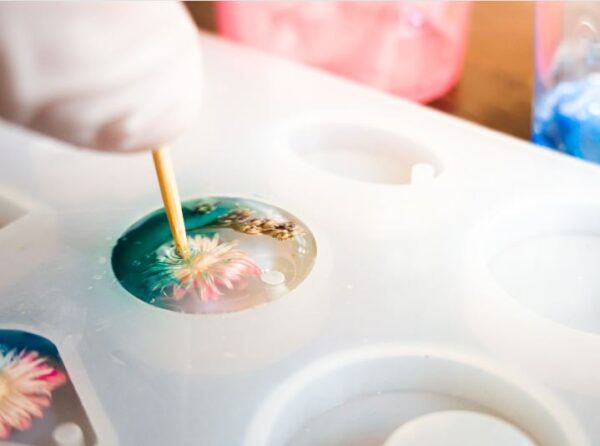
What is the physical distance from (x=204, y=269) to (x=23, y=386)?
0.10m

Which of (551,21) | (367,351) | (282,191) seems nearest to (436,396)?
(367,351)

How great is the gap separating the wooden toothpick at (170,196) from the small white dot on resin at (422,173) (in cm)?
15

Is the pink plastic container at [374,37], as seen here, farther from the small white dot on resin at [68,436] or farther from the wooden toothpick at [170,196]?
the small white dot on resin at [68,436]

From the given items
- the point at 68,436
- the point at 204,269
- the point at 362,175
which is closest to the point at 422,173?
the point at 362,175

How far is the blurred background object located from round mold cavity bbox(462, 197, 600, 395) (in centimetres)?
7

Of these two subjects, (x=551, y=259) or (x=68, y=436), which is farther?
(x=551, y=259)

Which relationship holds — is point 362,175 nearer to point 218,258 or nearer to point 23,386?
point 218,258

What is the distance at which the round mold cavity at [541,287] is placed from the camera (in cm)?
32

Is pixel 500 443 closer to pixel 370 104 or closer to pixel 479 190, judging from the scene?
pixel 479 190

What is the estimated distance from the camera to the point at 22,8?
0.23 metres

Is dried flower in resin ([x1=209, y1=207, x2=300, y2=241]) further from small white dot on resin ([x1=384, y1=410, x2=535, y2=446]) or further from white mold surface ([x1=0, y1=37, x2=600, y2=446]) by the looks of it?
small white dot on resin ([x1=384, y1=410, x2=535, y2=446])

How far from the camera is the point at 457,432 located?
0.98 feet

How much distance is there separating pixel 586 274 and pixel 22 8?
30 centimetres

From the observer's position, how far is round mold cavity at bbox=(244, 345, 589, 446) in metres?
0.30
